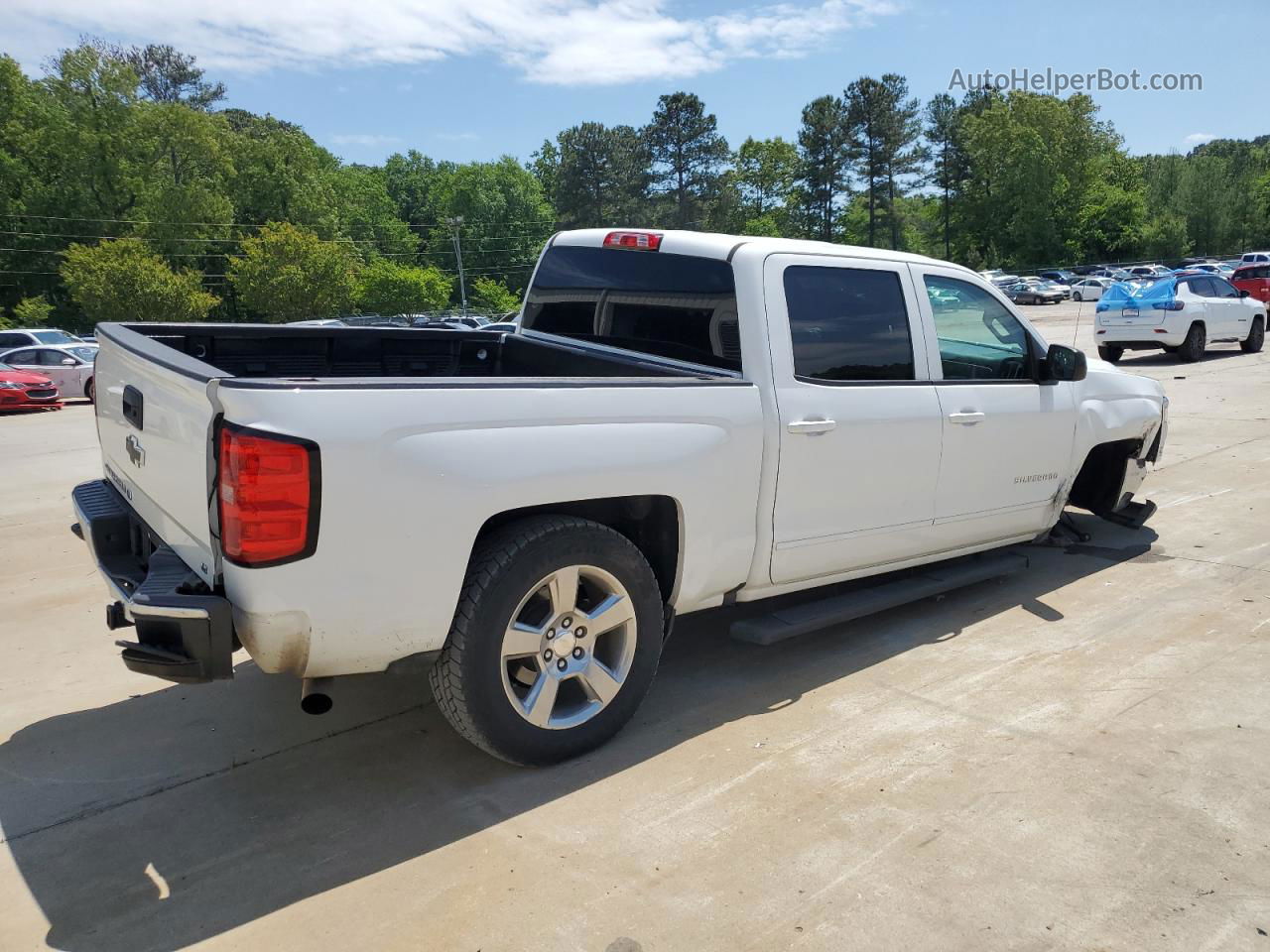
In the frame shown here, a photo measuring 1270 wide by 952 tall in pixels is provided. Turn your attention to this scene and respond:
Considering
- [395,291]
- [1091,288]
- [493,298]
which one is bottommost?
[493,298]

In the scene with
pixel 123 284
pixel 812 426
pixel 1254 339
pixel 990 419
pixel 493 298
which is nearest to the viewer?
pixel 812 426

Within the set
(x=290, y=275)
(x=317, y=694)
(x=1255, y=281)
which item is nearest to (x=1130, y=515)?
(x=317, y=694)

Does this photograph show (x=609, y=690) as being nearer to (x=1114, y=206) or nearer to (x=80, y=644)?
(x=80, y=644)

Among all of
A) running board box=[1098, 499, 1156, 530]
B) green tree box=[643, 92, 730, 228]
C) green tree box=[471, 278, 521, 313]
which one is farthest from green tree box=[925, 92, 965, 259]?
running board box=[1098, 499, 1156, 530]

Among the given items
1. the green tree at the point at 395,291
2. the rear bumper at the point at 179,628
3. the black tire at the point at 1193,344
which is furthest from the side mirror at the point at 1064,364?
the green tree at the point at 395,291

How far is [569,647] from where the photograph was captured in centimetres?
340

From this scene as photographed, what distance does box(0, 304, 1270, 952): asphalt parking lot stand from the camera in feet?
8.69

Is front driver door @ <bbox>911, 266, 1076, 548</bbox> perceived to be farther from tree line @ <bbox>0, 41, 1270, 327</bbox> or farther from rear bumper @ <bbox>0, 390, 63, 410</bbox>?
tree line @ <bbox>0, 41, 1270, 327</bbox>

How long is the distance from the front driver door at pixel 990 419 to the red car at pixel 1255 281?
26.1 m

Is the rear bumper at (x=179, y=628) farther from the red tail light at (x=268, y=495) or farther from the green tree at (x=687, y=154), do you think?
the green tree at (x=687, y=154)

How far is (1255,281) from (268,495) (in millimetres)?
30524

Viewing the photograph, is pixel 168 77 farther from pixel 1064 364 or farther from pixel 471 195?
pixel 1064 364

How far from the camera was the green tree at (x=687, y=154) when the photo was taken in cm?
8150

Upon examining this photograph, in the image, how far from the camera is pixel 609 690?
11.5ft
